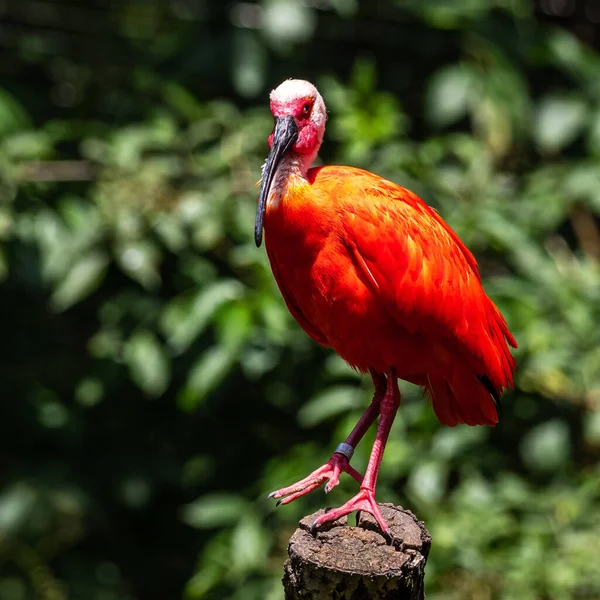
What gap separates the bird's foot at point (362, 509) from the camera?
2.80 m

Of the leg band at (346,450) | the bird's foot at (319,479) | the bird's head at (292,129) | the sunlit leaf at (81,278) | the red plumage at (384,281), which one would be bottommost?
the bird's foot at (319,479)

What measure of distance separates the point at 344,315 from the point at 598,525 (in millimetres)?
1877

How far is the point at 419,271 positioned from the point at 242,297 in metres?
1.21

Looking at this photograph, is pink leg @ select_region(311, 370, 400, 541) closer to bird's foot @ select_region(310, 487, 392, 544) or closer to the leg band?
bird's foot @ select_region(310, 487, 392, 544)

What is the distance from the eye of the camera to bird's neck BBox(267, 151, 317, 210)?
318 centimetres

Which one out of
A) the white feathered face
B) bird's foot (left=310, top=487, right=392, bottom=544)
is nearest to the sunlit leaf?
the white feathered face

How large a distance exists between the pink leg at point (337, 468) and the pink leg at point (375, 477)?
80 millimetres

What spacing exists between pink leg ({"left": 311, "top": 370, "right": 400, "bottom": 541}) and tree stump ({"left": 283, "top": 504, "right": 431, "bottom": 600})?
26mm

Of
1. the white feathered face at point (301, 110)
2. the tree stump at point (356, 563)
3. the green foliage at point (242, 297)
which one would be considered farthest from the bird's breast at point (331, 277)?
the green foliage at point (242, 297)

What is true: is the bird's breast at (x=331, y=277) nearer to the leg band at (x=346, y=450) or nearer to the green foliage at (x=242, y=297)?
the leg band at (x=346, y=450)

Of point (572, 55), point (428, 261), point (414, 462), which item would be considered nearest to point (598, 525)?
point (414, 462)

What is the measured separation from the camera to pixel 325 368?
4.66 meters

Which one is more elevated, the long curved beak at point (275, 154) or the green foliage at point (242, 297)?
the long curved beak at point (275, 154)

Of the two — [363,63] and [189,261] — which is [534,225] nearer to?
[363,63]
